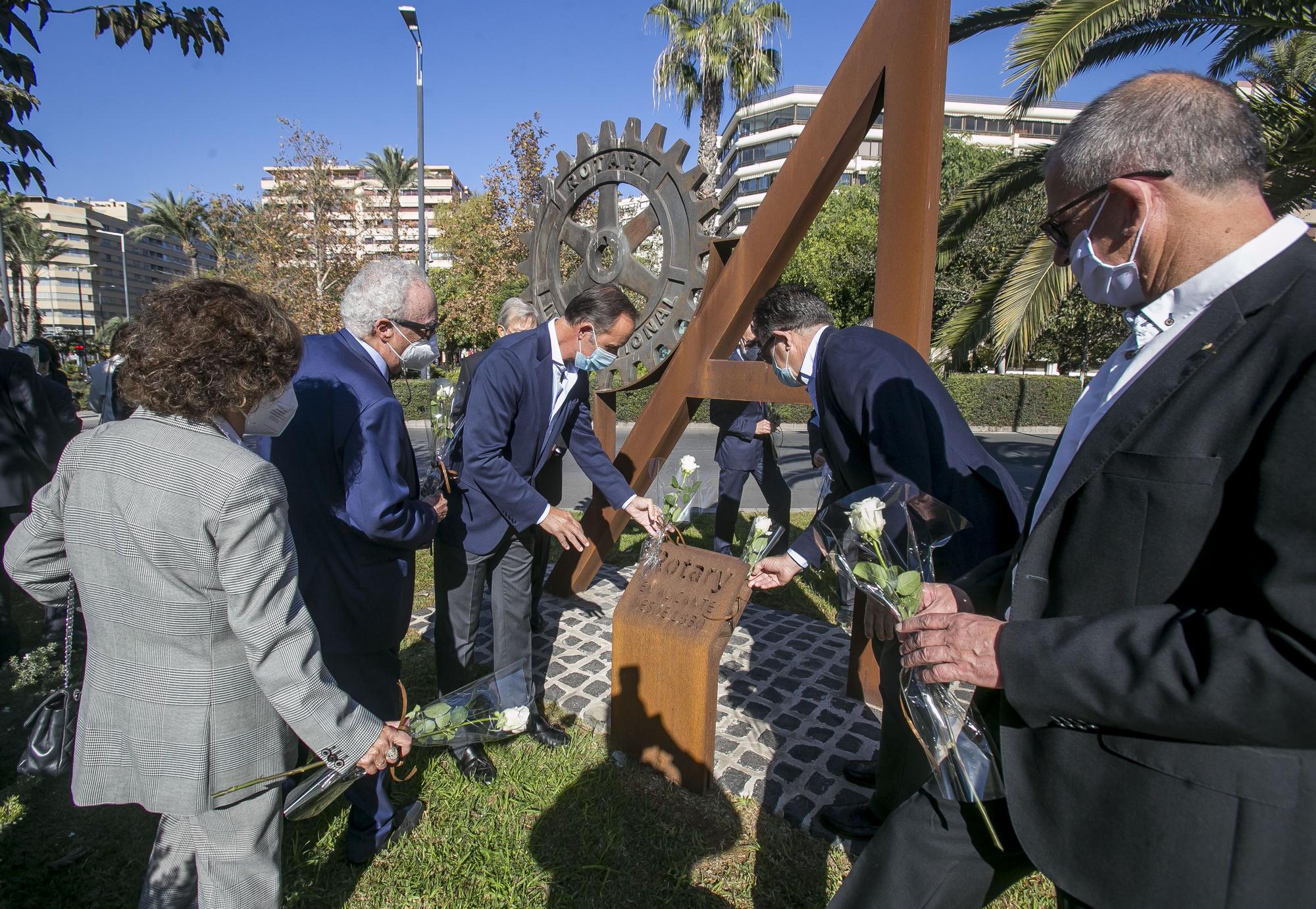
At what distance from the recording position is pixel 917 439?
7.89 feet

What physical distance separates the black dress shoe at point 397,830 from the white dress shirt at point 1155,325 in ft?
8.63

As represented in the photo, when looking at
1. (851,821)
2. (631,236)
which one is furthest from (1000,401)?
(851,821)

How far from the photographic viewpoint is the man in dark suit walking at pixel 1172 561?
3.54 feet

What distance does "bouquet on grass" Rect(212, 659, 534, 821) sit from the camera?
192 cm

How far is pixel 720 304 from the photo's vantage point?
13.6ft

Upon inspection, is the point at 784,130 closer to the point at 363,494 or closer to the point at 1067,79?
the point at 1067,79

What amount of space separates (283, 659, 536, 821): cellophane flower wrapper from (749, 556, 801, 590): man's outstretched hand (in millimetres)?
1051

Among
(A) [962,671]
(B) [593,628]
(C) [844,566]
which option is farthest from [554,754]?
(A) [962,671]

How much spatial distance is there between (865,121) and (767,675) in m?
3.06

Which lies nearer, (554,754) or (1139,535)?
(1139,535)

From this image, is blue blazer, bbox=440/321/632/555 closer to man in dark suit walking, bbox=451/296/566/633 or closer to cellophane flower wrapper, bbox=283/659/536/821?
man in dark suit walking, bbox=451/296/566/633

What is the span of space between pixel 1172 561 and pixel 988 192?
10.2 meters

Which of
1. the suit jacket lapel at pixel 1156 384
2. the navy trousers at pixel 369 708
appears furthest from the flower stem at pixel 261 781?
the suit jacket lapel at pixel 1156 384

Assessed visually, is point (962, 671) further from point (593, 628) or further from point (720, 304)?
point (593, 628)
